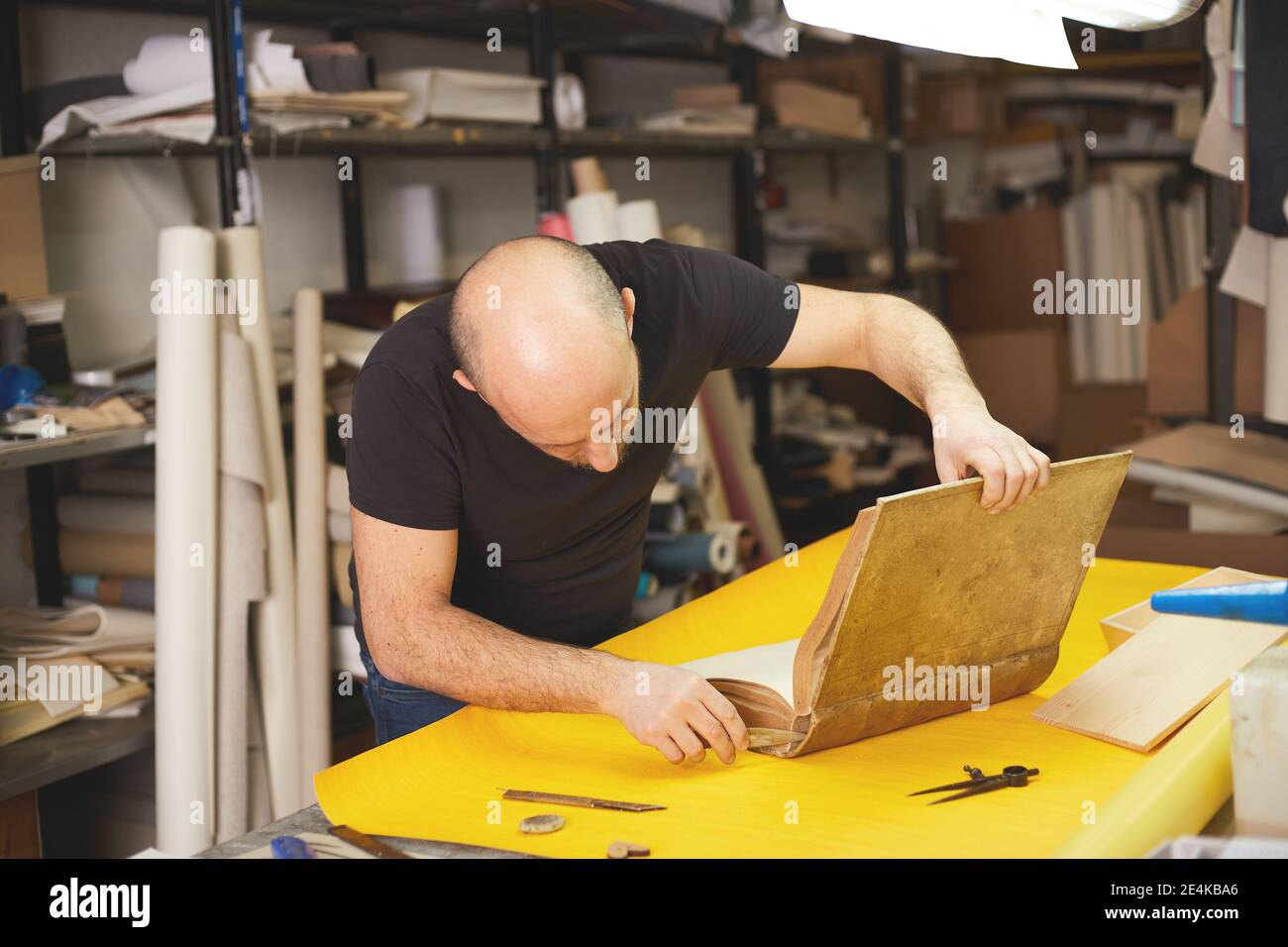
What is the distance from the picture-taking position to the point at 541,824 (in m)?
1.17

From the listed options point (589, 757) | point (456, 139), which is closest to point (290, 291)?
point (456, 139)

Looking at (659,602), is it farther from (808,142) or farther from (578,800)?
(808,142)

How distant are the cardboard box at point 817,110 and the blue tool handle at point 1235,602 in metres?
3.48

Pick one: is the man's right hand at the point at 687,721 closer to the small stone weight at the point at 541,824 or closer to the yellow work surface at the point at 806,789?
the yellow work surface at the point at 806,789

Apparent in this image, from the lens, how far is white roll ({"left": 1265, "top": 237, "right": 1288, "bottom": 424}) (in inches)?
104

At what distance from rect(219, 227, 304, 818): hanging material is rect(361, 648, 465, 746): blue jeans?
0.60 metres

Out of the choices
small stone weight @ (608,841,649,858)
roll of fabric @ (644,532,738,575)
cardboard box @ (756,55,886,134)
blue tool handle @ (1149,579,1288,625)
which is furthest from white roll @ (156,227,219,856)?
cardboard box @ (756,55,886,134)

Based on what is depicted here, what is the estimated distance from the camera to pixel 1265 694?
101 centimetres

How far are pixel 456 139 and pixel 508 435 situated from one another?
137 cm

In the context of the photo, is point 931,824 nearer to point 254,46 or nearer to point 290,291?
point 254,46

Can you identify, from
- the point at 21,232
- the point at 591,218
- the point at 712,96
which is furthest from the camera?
the point at 712,96

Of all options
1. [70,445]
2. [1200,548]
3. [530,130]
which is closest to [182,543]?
[70,445]

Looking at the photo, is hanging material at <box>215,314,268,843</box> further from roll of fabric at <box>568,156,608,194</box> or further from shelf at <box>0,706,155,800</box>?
roll of fabric at <box>568,156,608,194</box>

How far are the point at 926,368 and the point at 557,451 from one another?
564 mm
